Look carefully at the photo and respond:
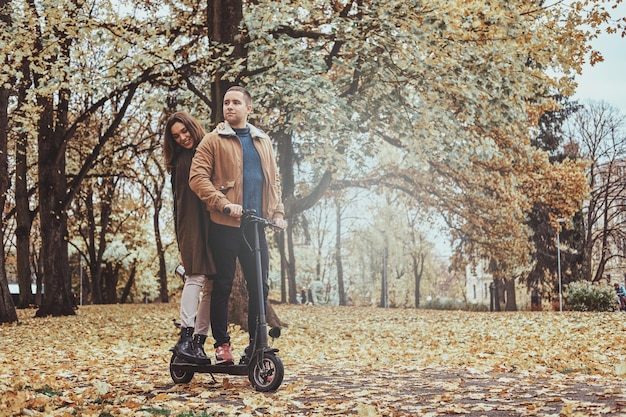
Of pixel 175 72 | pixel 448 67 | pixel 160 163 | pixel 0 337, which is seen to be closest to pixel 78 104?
pixel 160 163

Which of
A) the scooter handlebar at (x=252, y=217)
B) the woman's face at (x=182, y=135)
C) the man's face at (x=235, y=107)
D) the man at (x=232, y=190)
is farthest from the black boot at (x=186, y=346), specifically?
the man's face at (x=235, y=107)

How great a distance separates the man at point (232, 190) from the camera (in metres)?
5.72

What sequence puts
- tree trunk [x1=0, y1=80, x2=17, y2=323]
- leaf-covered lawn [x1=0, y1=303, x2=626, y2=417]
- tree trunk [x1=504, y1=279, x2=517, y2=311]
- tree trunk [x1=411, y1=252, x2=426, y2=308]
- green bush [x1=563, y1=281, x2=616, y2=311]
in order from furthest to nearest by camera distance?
tree trunk [x1=411, y1=252, x2=426, y2=308], tree trunk [x1=504, y1=279, x2=517, y2=311], green bush [x1=563, y1=281, x2=616, y2=311], tree trunk [x1=0, y1=80, x2=17, y2=323], leaf-covered lawn [x1=0, y1=303, x2=626, y2=417]

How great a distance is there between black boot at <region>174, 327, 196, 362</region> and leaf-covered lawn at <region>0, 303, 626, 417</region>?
25 centimetres

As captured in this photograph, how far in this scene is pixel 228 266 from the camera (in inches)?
228

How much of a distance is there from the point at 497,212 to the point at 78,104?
15.1 m

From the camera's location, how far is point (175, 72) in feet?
52.5

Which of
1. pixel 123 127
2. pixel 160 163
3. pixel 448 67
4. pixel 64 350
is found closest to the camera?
pixel 64 350

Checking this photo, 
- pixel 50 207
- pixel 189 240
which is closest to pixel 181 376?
pixel 189 240

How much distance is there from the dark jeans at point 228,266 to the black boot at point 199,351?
124 millimetres

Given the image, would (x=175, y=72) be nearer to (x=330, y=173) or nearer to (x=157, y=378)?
(x=330, y=173)

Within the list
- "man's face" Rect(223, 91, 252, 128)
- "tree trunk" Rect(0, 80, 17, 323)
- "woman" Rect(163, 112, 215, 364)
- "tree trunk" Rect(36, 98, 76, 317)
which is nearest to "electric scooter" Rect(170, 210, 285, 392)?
"woman" Rect(163, 112, 215, 364)

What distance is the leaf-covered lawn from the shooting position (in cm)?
479

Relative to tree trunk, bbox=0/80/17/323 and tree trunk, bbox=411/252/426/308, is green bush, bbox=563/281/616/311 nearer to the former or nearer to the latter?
tree trunk, bbox=0/80/17/323
